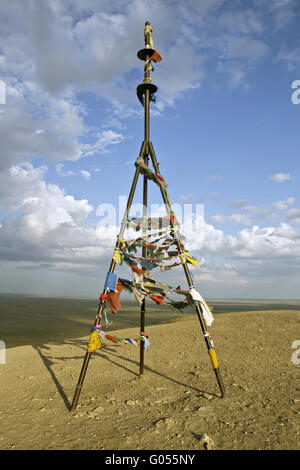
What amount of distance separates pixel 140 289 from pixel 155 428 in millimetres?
2290

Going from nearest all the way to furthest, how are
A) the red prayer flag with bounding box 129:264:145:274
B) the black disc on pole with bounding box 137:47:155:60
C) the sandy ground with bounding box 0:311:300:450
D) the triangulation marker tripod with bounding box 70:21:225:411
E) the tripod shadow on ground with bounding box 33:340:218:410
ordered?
1. the sandy ground with bounding box 0:311:300:450
2. the triangulation marker tripod with bounding box 70:21:225:411
3. the red prayer flag with bounding box 129:264:145:274
4. the tripod shadow on ground with bounding box 33:340:218:410
5. the black disc on pole with bounding box 137:47:155:60

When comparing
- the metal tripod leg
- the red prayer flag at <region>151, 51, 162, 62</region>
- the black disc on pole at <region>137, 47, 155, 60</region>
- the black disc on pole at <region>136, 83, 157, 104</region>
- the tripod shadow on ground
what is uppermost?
the black disc on pole at <region>137, 47, 155, 60</region>

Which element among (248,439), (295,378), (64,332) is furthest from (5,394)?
(64,332)

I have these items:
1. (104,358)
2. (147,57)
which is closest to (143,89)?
(147,57)

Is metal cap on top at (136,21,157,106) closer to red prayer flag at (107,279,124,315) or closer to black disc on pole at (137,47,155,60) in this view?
black disc on pole at (137,47,155,60)

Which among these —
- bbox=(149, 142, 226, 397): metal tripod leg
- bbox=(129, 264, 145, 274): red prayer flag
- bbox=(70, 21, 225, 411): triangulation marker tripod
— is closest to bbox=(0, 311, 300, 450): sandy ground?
bbox=(149, 142, 226, 397): metal tripod leg

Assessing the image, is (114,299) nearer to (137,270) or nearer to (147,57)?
(137,270)

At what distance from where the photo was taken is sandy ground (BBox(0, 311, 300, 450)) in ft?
12.5

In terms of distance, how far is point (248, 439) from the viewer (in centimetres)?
362

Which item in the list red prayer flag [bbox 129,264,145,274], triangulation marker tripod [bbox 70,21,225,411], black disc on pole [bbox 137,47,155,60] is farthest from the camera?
black disc on pole [bbox 137,47,155,60]

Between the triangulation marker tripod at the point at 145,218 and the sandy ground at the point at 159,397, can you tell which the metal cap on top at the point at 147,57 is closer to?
the triangulation marker tripod at the point at 145,218

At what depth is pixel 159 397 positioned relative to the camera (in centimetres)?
535

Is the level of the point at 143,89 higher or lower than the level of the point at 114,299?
higher

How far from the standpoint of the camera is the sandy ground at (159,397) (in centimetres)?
380
